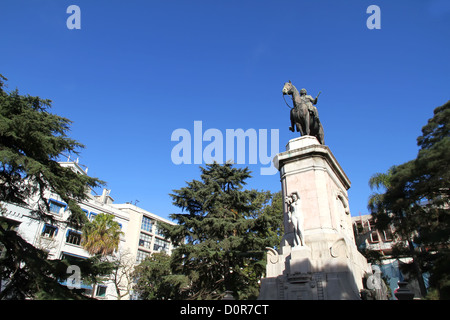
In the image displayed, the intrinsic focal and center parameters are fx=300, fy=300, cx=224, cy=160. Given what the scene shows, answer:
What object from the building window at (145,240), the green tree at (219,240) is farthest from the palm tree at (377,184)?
the building window at (145,240)

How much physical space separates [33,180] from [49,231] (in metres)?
26.1

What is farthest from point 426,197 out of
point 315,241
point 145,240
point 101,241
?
point 145,240

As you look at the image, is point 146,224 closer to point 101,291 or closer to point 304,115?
point 101,291

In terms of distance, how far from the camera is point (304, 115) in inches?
490

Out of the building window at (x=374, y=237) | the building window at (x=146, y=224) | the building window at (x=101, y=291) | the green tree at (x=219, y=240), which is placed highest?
the building window at (x=146, y=224)

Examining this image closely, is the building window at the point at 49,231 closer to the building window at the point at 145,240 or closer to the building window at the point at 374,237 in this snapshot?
the building window at the point at 145,240

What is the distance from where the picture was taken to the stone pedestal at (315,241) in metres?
8.53

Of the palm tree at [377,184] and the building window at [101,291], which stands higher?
the palm tree at [377,184]

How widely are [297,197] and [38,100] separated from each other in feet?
41.2

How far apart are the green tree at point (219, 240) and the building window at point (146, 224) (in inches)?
1126

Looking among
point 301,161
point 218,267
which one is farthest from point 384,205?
point 301,161

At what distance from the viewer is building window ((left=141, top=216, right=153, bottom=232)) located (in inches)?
2031

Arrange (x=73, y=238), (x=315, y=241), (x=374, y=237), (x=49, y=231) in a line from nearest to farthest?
(x=315, y=241) → (x=49, y=231) → (x=73, y=238) → (x=374, y=237)
